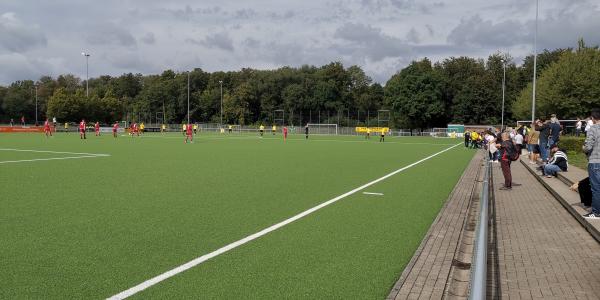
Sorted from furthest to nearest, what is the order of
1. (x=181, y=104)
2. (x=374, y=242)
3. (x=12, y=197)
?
(x=181, y=104) < (x=12, y=197) < (x=374, y=242)

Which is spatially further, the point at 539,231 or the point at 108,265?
the point at 539,231

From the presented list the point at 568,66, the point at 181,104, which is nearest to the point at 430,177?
the point at 568,66

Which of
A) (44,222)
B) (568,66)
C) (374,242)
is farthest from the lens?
(568,66)

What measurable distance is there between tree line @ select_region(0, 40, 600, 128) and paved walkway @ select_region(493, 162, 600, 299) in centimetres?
4312

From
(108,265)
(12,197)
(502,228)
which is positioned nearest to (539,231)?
(502,228)

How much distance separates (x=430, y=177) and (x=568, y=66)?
40488mm

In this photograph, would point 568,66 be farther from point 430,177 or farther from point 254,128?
point 254,128

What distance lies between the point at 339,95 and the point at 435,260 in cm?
10849

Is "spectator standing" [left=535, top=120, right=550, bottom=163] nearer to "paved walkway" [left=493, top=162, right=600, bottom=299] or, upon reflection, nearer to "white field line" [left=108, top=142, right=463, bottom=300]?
"paved walkway" [left=493, top=162, right=600, bottom=299]

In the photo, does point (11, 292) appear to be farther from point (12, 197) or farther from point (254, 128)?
point (254, 128)

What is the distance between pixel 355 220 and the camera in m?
8.06

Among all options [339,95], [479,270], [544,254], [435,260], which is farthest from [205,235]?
[339,95]

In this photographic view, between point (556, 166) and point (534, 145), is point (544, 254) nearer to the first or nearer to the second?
point (556, 166)

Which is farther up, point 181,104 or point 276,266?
point 181,104
